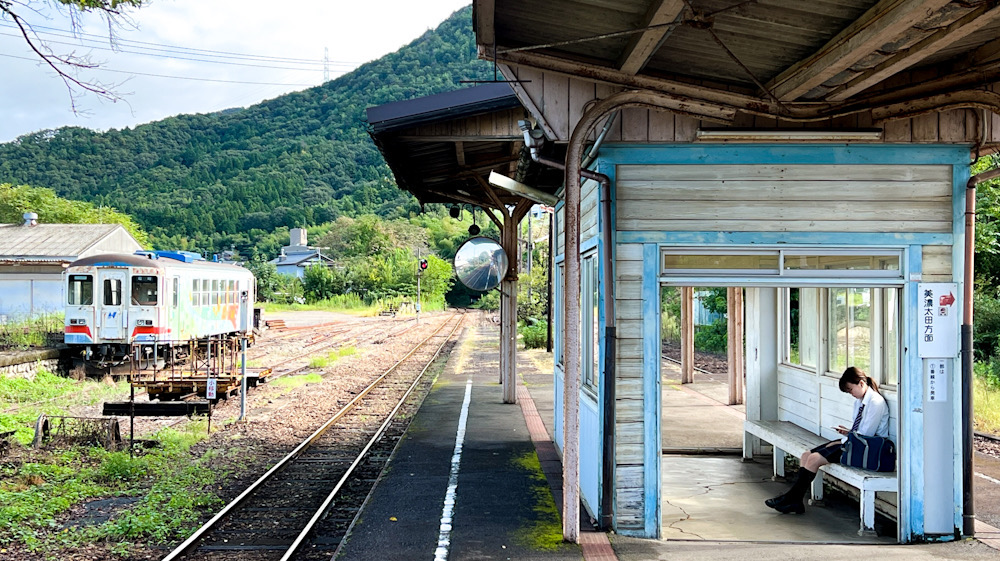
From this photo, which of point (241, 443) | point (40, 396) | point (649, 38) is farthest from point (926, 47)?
point (40, 396)

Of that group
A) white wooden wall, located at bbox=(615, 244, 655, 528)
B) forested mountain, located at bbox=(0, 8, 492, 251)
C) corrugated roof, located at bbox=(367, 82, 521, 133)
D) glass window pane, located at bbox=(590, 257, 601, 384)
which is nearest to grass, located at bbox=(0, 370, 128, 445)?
corrugated roof, located at bbox=(367, 82, 521, 133)

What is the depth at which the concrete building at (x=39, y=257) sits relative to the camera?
2811 centimetres

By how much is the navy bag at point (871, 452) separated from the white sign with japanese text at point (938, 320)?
2.68ft

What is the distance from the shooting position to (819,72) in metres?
5.07

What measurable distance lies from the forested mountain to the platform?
264ft

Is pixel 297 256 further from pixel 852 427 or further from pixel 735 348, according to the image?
pixel 852 427

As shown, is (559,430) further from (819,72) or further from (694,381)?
(694,381)

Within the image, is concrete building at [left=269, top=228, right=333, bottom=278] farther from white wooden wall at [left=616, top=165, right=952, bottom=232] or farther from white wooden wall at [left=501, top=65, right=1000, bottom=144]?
white wooden wall at [left=616, top=165, right=952, bottom=232]

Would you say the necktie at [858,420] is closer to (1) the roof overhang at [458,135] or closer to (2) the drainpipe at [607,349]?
(2) the drainpipe at [607,349]

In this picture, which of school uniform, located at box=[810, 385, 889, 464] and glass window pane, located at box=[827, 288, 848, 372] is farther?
glass window pane, located at box=[827, 288, 848, 372]

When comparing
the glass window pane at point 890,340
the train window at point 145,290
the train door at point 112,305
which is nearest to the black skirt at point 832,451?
the glass window pane at point 890,340

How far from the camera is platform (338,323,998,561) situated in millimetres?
5859

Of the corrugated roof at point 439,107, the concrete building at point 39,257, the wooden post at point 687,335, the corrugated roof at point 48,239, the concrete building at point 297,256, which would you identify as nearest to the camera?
the corrugated roof at point 439,107

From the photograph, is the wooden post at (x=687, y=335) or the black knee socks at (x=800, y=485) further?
the wooden post at (x=687, y=335)
